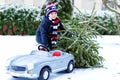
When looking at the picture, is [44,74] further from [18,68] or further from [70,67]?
[70,67]

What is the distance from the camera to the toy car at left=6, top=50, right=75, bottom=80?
6164 mm

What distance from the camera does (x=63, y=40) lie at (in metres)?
7.55

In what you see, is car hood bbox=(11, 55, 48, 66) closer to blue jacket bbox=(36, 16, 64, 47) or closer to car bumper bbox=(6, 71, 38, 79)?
car bumper bbox=(6, 71, 38, 79)

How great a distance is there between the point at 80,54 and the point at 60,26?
27.1 inches

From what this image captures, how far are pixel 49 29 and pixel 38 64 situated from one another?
111 cm

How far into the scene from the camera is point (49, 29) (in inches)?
281

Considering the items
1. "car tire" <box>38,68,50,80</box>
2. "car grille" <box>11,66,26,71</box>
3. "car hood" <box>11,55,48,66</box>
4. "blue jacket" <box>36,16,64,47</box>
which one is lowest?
"car tire" <box>38,68,50,80</box>

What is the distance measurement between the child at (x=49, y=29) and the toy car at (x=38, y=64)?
0.33 meters

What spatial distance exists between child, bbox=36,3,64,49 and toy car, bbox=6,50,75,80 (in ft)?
1.08

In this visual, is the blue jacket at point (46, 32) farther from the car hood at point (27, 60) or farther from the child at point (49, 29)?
the car hood at point (27, 60)

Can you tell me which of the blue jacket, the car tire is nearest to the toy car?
the car tire

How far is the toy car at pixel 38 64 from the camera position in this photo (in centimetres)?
616

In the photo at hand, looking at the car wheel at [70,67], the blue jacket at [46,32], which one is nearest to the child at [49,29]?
the blue jacket at [46,32]

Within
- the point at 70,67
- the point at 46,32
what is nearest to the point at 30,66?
the point at 46,32
